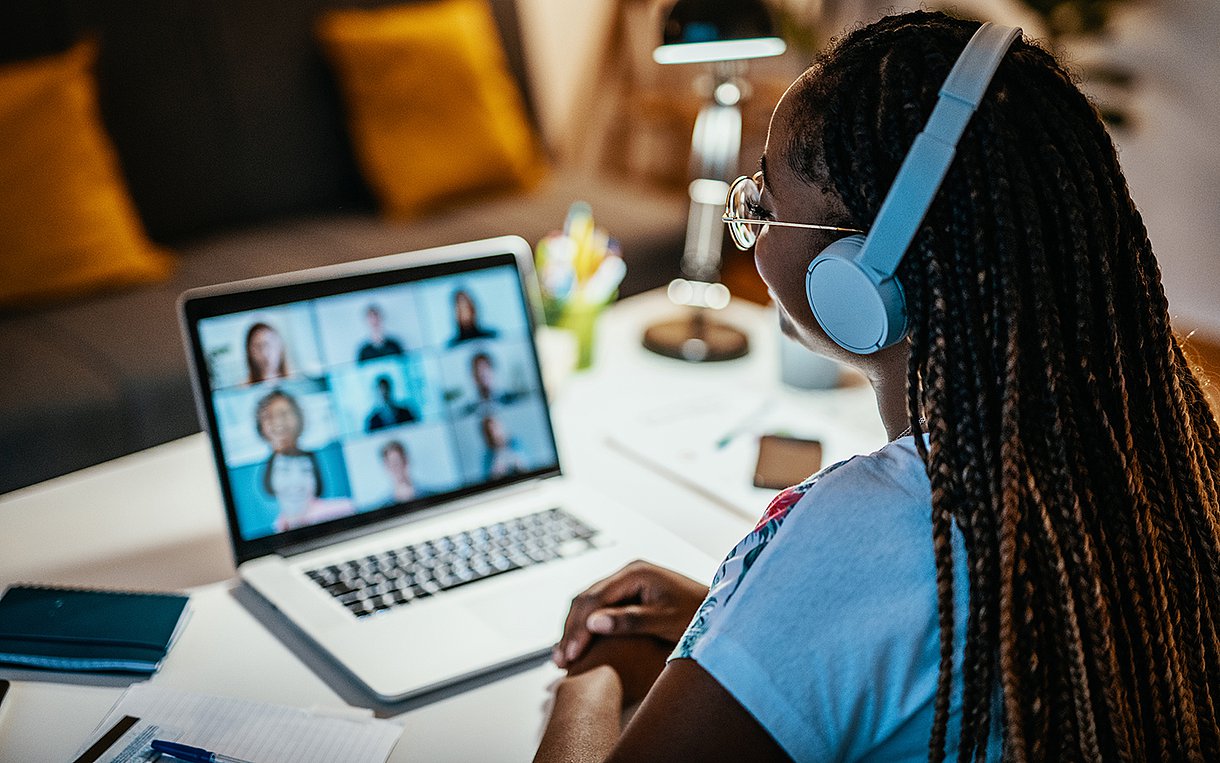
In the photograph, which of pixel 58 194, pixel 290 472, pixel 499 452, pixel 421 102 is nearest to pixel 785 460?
pixel 499 452

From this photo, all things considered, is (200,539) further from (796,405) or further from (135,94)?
(135,94)

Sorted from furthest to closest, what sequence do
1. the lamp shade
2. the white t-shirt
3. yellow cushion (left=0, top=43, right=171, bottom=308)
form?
yellow cushion (left=0, top=43, right=171, bottom=308), the lamp shade, the white t-shirt

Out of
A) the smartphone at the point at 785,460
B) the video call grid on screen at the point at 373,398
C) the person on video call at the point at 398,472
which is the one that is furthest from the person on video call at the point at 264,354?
the smartphone at the point at 785,460

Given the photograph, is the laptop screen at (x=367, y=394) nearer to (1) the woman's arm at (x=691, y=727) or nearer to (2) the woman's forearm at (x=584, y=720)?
(2) the woman's forearm at (x=584, y=720)

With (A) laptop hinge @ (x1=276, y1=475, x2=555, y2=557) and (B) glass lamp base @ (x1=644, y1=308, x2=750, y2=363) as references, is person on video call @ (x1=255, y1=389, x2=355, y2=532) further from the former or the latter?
(B) glass lamp base @ (x1=644, y1=308, x2=750, y2=363)

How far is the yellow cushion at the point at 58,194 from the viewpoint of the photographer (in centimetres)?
207

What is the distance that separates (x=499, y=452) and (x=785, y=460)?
342 millimetres

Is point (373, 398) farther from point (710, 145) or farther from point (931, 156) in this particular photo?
point (710, 145)

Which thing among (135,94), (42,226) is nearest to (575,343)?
(42,226)

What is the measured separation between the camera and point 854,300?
26.8 inches

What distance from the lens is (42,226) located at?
6.86 ft

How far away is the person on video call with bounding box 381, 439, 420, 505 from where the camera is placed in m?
1.08

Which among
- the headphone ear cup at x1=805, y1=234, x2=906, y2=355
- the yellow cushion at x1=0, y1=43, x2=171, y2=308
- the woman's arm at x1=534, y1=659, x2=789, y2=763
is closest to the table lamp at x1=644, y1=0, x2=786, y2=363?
the headphone ear cup at x1=805, y1=234, x2=906, y2=355

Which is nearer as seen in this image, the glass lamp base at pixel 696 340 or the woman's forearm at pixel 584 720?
the woman's forearm at pixel 584 720
